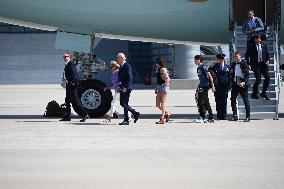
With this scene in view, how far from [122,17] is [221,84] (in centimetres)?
389

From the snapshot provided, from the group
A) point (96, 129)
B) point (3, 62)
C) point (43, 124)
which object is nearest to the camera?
point (96, 129)

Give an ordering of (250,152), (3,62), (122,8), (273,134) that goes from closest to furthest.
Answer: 1. (250,152)
2. (273,134)
3. (122,8)
4. (3,62)

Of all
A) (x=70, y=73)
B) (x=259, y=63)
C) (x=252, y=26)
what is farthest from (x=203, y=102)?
(x=70, y=73)

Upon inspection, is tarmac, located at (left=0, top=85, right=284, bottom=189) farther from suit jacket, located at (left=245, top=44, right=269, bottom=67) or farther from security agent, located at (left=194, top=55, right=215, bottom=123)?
suit jacket, located at (left=245, top=44, right=269, bottom=67)

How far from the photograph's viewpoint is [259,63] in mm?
21344

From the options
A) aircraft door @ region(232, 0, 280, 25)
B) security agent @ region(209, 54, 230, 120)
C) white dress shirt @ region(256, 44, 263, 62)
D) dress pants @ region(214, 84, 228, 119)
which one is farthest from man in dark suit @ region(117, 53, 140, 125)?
aircraft door @ region(232, 0, 280, 25)

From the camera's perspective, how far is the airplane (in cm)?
2203

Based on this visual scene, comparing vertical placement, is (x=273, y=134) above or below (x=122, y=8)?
below

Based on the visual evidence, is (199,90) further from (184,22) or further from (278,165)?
(278,165)

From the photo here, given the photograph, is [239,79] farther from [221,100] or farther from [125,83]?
[125,83]

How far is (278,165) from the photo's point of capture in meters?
11.4

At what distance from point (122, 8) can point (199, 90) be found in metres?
3.93

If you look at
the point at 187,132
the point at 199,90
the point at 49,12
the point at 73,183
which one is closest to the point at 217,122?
the point at 199,90

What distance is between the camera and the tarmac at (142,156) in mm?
9930
